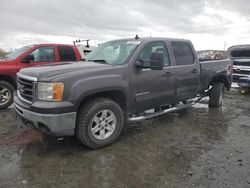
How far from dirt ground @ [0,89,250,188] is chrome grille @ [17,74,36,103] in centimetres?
85

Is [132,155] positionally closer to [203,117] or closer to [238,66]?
[203,117]

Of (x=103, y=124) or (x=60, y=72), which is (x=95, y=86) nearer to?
(x=60, y=72)

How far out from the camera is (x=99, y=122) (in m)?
3.74

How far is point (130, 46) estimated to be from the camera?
4.40 metres

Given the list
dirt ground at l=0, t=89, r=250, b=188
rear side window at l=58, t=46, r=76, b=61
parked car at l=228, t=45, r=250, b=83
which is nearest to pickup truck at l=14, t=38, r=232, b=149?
dirt ground at l=0, t=89, r=250, b=188

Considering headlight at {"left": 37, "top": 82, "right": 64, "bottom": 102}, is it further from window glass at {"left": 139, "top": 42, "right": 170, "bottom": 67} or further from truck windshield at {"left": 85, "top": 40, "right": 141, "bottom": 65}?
window glass at {"left": 139, "top": 42, "right": 170, "bottom": 67}

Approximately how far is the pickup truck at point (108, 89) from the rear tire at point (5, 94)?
8.12ft

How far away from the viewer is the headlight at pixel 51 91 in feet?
10.5

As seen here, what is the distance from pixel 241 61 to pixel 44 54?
26.9 feet

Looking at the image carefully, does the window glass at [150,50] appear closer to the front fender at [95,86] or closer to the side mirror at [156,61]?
the side mirror at [156,61]

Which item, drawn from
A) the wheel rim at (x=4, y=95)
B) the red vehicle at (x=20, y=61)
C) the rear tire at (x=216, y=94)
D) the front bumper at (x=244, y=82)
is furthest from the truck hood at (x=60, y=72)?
the front bumper at (x=244, y=82)

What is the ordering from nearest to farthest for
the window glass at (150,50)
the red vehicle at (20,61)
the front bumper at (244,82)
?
the window glass at (150,50), the red vehicle at (20,61), the front bumper at (244,82)

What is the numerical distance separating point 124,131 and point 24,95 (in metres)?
2.05

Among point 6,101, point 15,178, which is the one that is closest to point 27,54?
point 6,101
